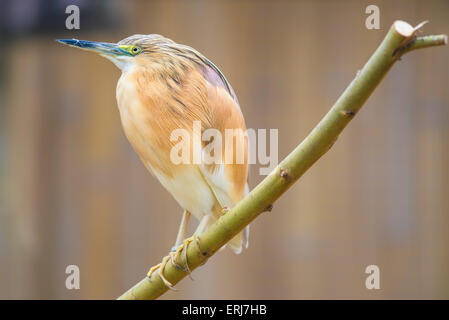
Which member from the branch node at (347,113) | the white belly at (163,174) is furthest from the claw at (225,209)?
the branch node at (347,113)

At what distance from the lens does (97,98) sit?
59.2 inches

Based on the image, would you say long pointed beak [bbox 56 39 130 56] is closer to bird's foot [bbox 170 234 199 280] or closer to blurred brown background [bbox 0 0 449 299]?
bird's foot [bbox 170 234 199 280]

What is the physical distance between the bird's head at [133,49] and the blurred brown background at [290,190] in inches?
42.2

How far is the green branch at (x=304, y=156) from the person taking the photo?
1.30 ft

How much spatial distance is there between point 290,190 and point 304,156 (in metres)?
1.18

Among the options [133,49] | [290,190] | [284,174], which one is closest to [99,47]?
[133,49]

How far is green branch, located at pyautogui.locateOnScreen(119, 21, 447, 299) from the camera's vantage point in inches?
15.6

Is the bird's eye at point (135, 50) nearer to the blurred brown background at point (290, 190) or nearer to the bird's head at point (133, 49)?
the bird's head at point (133, 49)

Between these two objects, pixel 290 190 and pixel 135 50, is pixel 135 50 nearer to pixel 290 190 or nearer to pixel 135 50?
pixel 135 50

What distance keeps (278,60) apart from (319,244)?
0.50 meters

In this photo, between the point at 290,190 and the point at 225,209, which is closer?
the point at 225,209

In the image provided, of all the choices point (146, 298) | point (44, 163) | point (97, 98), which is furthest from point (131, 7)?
point (146, 298)

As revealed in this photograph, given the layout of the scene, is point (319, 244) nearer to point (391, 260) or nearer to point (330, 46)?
point (391, 260)

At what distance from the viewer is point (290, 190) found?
1.62 m
